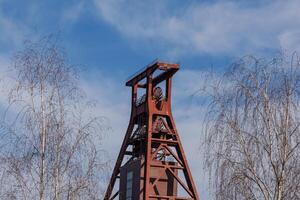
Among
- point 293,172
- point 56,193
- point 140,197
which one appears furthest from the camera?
point 140,197

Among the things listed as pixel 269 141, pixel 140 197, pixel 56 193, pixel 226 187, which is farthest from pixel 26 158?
pixel 140 197

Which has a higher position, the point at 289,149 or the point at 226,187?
the point at 289,149

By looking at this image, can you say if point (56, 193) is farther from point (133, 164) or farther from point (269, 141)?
point (133, 164)

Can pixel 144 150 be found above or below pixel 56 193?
above

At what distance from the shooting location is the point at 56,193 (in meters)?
16.1

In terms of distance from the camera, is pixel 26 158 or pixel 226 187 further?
pixel 26 158

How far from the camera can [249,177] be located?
49.7ft

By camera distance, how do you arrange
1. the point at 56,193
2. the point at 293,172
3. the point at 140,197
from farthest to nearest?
the point at 140,197
the point at 56,193
the point at 293,172

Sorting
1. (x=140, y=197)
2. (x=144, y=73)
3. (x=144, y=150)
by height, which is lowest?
(x=140, y=197)

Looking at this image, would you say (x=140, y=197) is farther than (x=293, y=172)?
Yes

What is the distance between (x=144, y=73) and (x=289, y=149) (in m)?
35.0

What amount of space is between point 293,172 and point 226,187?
1583 mm

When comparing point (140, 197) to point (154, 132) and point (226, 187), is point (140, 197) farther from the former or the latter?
point (226, 187)

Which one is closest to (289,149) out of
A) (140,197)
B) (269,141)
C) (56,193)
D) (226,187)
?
(269,141)
